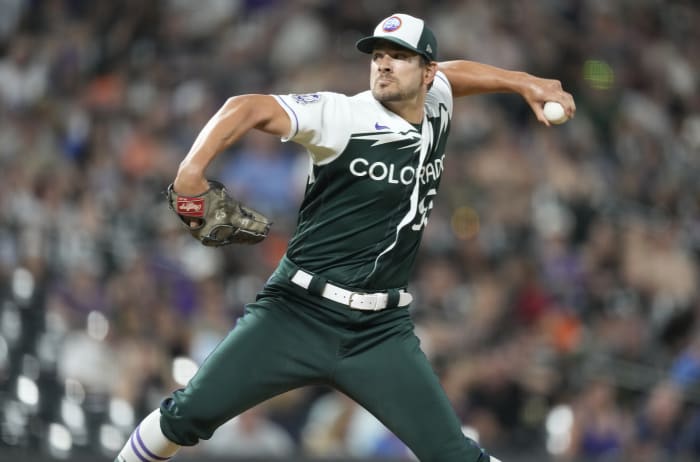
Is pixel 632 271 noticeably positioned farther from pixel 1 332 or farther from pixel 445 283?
pixel 1 332

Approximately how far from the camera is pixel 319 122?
15.1 feet

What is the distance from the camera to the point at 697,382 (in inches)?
338

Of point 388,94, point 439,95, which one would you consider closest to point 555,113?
point 439,95

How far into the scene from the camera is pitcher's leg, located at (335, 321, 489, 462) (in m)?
4.78

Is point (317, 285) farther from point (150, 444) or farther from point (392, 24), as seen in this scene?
point (392, 24)

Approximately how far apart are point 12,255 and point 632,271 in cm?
480

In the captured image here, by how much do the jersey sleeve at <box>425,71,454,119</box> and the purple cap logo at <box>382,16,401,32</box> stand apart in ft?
1.47

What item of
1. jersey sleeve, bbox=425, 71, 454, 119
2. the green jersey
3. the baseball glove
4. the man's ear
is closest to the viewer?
the baseball glove

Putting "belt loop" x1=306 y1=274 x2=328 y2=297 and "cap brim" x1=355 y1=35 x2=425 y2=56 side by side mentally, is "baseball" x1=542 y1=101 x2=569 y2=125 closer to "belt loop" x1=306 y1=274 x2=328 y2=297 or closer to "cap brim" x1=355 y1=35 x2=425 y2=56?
"cap brim" x1=355 y1=35 x2=425 y2=56

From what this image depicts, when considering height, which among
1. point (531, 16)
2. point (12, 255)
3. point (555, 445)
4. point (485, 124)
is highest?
point (531, 16)

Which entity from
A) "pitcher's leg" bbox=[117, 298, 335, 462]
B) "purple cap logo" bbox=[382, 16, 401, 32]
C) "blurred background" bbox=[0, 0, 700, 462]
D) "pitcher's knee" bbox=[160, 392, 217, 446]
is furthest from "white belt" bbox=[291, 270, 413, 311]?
"blurred background" bbox=[0, 0, 700, 462]

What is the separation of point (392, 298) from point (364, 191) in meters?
0.47

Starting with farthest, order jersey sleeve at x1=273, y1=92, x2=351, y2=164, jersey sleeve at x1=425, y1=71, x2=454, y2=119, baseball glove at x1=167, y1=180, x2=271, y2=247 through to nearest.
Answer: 1. jersey sleeve at x1=425, y1=71, x2=454, y2=119
2. jersey sleeve at x1=273, y1=92, x2=351, y2=164
3. baseball glove at x1=167, y1=180, x2=271, y2=247

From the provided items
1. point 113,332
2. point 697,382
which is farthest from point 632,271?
point 113,332
